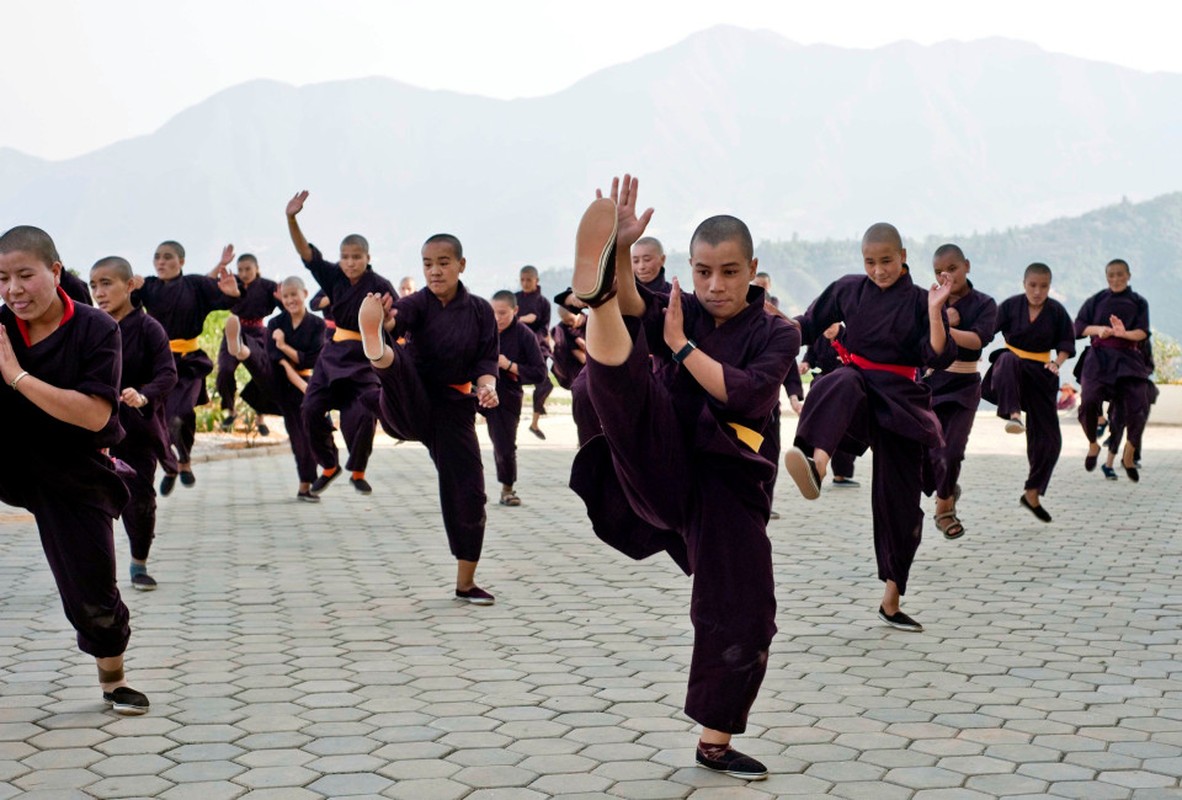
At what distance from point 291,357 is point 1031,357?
6689mm

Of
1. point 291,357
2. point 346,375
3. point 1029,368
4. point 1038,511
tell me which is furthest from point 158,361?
point 1029,368

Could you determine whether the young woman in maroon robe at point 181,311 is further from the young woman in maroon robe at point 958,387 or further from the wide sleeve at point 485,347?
the young woman in maroon robe at point 958,387

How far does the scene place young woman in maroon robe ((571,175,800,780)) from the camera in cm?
440

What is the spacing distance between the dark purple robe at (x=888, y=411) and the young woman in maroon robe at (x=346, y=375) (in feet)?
14.6

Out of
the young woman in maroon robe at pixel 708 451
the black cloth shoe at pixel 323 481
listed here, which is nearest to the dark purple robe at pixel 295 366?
the black cloth shoe at pixel 323 481

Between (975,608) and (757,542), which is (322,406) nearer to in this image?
(975,608)

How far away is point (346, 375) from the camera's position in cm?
A: 1149

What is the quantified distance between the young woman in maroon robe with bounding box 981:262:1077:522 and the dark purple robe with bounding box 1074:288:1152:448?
267 centimetres

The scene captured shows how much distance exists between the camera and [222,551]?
963 centimetres

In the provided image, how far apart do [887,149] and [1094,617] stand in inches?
7529

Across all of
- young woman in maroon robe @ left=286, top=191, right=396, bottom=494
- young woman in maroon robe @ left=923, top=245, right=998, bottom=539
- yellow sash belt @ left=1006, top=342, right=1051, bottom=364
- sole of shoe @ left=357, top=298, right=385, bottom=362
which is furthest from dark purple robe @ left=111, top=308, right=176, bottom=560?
yellow sash belt @ left=1006, top=342, right=1051, bottom=364

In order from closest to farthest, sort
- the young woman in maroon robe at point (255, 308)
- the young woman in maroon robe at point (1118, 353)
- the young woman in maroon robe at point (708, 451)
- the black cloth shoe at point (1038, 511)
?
the young woman in maroon robe at point (708, 451) → the black cloth shoe at point (1038, 511) → the young woman in maroon robe at point (1118, 353) → the young woman in maroon robe at point (255, 308)

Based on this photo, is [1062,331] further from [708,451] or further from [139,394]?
[708,451]

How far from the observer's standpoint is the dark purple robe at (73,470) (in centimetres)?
511
